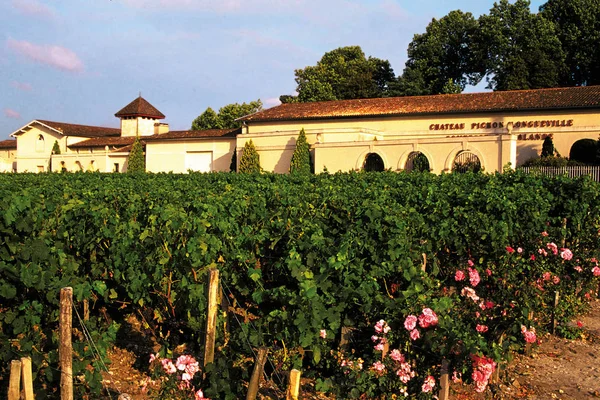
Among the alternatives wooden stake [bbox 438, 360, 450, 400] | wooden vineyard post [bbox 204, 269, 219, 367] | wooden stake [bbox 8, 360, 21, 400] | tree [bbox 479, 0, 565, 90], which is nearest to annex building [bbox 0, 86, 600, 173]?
tree [bbox 479, 0, 565, 90]

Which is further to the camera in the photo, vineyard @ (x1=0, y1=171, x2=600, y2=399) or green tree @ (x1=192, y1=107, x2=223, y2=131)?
Answer: green tree @ (x1=192, y1=107, x2=223, y2=131)

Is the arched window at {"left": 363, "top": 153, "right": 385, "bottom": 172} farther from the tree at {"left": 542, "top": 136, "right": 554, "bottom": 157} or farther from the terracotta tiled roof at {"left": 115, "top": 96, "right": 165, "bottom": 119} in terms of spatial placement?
the terracotta tiled roof at {"left": 115, "top": 96, "right": 165, "bottom": 119}

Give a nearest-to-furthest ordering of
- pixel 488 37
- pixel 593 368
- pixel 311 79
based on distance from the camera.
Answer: pixel 593 368 → pixel 488 37 → pixel 311 79

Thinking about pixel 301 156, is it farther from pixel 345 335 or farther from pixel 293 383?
pixel 293 383

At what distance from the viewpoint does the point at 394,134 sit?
3931 cm

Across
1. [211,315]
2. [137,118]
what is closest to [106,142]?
[137,118]

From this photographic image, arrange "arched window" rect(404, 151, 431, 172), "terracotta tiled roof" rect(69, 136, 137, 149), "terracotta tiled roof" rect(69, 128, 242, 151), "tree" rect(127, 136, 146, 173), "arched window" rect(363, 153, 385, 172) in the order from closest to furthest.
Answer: "arched window" rect(404, 151, 431, 172) → "arched window" rect(363, 153, 385, 172) → "terracotta tiled roof" rect(69, 128, 242, 151) → "tree" rect(127, 136, 146, 173) → "terracotta tiled roof" rect(69, 136, 137, 149)

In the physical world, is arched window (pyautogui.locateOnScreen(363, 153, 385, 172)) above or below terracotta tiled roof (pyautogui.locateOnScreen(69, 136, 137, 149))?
below

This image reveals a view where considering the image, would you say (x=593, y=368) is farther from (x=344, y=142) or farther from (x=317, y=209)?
(x=344, y=142)

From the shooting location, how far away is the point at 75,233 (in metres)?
7.19

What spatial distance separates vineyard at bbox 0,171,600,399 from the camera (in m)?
5.06

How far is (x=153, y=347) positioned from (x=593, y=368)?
15.3ft

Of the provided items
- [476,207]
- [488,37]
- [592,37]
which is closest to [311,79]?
[488,37]

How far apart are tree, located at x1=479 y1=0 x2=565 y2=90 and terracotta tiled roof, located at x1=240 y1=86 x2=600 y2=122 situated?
13.0 m
